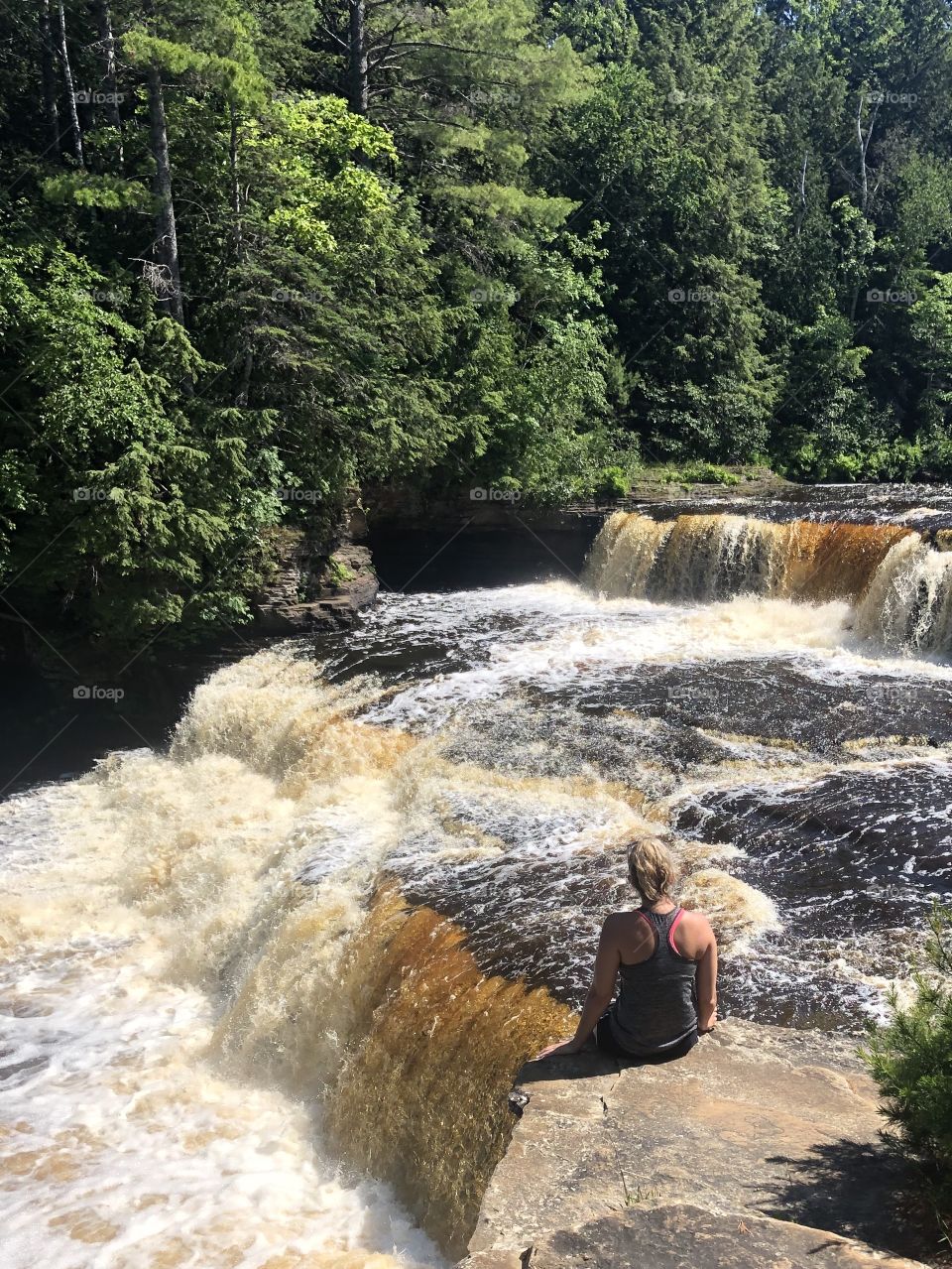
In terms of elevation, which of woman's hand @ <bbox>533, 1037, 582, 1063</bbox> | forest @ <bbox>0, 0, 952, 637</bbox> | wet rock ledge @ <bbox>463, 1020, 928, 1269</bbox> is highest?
forest @ <bbox>0, 0, 952, 637</bbox>

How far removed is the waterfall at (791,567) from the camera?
12.1 metres

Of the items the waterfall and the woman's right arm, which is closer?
the woman's right arm

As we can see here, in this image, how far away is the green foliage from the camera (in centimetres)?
293

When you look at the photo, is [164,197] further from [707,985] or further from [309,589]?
[707,985]

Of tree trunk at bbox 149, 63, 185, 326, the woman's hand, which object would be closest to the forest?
tree trunk at bbox 149, 63, 185, 326

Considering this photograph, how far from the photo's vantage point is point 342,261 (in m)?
14.4

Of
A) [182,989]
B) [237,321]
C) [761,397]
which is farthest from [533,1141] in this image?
[761,397]

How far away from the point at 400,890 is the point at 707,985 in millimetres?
3275

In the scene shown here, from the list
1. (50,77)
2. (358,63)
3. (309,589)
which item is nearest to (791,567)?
(309,589)

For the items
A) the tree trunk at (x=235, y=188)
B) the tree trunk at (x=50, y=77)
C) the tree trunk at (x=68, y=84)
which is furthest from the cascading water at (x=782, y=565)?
the tree trunk at (x=50, y=77)

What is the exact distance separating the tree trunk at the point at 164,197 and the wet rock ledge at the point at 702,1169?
11.5m

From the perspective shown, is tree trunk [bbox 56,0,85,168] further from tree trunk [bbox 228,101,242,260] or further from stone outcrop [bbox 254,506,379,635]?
stone outcrop [bbox 254,506,379,635]

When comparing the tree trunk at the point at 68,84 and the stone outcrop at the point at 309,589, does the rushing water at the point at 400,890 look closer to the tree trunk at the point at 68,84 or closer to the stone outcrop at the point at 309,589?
the stone outcrop at the point at 309,589

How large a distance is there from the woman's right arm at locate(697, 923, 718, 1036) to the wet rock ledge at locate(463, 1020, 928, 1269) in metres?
0.12
